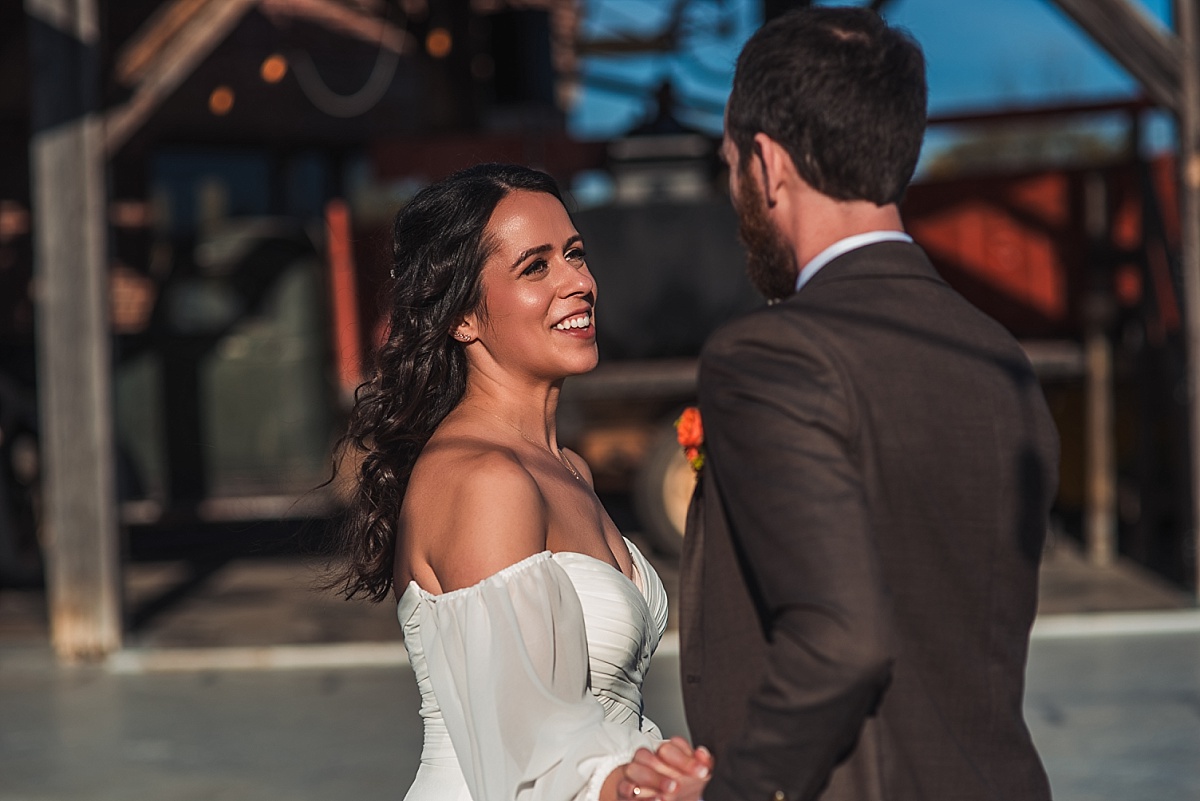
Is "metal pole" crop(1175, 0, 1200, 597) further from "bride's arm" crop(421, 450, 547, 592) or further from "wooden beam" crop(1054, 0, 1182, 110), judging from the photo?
"bride's arm" crop(421, 450, 547, 592)

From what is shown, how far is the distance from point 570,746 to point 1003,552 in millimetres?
736

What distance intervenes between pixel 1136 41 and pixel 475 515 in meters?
6.89

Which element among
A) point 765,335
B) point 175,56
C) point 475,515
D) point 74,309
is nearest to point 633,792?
point 475,515

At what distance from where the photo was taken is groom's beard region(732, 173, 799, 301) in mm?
1908

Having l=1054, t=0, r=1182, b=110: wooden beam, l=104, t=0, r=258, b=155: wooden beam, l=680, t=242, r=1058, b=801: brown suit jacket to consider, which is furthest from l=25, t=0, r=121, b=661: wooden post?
l=680, t=242, r=1058, b=801: brown suit jacket

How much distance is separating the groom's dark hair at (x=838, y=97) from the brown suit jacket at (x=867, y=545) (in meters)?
0.12

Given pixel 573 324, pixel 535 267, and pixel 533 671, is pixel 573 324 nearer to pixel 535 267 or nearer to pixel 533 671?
pixel 535 267

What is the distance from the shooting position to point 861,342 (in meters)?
1.79

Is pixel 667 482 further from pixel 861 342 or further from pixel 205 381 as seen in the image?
pixel 861 342

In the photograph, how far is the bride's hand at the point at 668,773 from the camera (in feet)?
6.21

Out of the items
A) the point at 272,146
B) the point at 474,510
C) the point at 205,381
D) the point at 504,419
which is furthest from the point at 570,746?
the point at 272,146

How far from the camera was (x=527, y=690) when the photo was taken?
222cm

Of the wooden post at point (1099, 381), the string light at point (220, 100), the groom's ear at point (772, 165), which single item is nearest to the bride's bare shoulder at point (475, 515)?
the groom's ear at point (772, 165)

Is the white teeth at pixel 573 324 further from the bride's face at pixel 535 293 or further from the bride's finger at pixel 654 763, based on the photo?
the bride's finger at pixel 654 763
